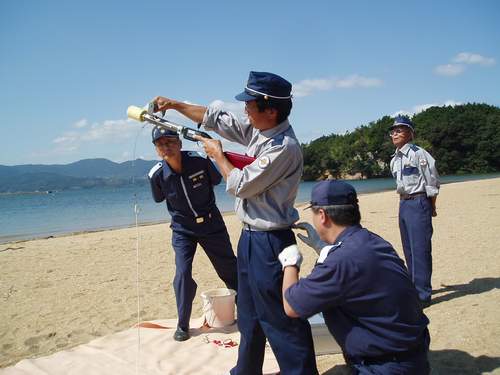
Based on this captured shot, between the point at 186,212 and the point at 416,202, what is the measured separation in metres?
2.81

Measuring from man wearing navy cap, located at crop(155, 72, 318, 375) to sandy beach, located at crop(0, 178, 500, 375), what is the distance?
1125mm

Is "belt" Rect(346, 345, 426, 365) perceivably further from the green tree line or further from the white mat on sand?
the green tree line

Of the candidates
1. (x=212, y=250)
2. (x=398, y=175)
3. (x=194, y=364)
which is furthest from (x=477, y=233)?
(x=194, y=364)

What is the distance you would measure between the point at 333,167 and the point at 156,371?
67.7 m

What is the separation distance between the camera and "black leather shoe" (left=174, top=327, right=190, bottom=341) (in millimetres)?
4180

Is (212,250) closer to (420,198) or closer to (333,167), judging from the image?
(420,198)

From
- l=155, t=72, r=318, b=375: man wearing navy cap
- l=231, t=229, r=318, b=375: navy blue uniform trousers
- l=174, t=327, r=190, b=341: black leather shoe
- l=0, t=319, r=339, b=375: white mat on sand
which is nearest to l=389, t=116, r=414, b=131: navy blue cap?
l=0, t=319, r=339, b=375: white mat on sand

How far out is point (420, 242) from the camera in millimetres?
4891

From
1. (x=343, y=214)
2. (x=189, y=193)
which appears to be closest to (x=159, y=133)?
(x=189, y=193)

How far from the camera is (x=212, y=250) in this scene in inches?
172

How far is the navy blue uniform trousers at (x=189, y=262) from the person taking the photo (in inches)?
168

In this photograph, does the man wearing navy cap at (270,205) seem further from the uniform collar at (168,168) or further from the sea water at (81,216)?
the sea water at (81,216)

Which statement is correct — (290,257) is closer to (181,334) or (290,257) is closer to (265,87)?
(265,87)

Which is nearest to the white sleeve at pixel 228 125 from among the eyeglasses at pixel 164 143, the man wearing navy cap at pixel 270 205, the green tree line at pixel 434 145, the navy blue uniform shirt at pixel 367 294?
the man wearing navy cap at pixel 270 205
